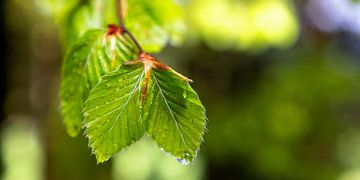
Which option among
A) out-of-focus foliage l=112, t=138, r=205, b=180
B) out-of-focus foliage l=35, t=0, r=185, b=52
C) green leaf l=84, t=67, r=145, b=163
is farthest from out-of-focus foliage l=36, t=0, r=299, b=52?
out-of-focus foliage l=112, t=138, r=205, b=180

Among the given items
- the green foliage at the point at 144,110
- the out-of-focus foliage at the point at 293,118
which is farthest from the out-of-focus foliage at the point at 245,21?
the out-of-focus foliage at the point at 293,118

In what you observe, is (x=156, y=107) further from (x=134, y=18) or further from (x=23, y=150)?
(x=23, y=150)

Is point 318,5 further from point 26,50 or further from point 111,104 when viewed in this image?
point 111,104

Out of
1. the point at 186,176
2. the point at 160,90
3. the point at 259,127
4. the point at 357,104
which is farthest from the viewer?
the point at 357,104

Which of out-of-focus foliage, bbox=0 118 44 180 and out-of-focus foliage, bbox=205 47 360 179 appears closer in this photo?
out-of-focus foliage, bbox=205 47 360 179

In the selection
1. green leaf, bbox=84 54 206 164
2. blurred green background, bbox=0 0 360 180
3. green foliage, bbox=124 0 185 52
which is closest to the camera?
green leaf, bbox=84 54 206 164

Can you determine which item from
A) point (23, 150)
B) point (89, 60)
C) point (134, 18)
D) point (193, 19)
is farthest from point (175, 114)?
point (23, 150)

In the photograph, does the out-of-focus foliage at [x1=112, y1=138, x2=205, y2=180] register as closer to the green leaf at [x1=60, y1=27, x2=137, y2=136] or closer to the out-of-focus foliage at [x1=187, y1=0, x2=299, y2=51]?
the out-of-focus foliage at [x1=187, y1=0, x2=299, y2=51]

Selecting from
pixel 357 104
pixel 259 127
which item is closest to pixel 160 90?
pixel 259 127
